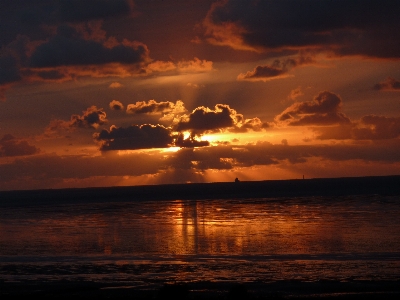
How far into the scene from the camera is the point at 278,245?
45.1 meters

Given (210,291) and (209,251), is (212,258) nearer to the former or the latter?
(209,251)

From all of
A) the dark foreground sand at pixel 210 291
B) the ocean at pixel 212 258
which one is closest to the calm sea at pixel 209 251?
the ocean at pixel 212 258

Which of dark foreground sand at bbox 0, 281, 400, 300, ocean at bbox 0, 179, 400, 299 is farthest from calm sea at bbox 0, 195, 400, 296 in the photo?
dark foreground sand at bbox 0, 281, 400, 300

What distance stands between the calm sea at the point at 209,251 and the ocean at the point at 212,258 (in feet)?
0.21

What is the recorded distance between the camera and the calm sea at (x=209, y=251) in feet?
112

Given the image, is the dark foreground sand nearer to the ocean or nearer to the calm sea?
the ocean

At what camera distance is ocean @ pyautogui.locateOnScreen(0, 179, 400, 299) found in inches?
1219

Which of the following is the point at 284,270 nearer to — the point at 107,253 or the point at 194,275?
the point at 194,275

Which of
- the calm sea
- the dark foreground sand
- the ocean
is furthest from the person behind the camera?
the calm sea

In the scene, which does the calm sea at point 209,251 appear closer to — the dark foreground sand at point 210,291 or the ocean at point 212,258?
the ocean at point 212,258

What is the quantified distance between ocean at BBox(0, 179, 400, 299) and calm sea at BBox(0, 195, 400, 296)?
0.21 ft

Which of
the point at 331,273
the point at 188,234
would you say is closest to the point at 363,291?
the point at 331,273

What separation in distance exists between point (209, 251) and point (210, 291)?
13410mm

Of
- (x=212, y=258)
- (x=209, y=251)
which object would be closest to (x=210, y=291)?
(x=212, y=258)
